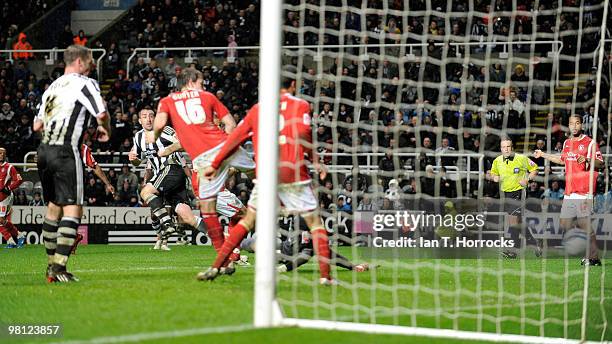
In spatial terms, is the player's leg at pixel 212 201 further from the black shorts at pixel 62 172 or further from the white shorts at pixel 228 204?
the white shorts at pixel 228 204

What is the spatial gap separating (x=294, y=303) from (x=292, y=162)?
168cm

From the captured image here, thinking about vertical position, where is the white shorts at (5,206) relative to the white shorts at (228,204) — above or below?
below

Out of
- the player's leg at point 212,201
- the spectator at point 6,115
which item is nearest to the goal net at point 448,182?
the player's leg at point 212,201

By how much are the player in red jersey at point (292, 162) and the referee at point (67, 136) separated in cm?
145

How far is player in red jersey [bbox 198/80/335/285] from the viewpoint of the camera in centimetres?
936

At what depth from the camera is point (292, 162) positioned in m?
9.47

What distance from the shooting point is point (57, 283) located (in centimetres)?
1009

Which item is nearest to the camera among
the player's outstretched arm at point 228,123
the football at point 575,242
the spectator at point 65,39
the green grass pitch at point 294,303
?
the green grass pitch at point 294,303

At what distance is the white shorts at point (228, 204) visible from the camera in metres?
12.9

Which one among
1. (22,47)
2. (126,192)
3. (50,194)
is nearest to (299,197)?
(50,194)

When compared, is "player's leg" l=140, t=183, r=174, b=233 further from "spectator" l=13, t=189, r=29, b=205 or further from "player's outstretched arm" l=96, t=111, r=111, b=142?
"player's outstretched arm" l=96, t=111, r=111, b=142

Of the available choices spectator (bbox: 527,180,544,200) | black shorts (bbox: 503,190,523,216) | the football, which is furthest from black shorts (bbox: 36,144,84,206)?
spectator (bbox: 527,180,544,200)

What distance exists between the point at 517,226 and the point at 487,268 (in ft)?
10.7

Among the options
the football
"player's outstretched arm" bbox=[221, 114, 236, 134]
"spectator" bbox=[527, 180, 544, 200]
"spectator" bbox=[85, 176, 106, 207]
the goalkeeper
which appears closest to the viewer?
"player's outstretched arm" bbox=[221, 114, 236, 134]
